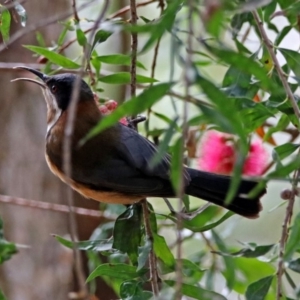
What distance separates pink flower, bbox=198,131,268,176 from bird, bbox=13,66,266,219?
0.48 ft

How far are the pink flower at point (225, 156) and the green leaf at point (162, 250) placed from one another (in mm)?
431

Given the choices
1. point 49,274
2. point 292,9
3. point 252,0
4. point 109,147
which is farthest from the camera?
point 49,274

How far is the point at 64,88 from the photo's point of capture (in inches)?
81.0

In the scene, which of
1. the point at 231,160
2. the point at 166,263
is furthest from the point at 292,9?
the point at 231,160

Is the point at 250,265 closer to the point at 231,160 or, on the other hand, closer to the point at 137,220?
the point at 231,160

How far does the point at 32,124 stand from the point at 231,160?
165 centimetres

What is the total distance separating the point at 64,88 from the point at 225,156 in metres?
0.55

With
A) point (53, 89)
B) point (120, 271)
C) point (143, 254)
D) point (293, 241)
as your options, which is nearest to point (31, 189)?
point (53, 89)

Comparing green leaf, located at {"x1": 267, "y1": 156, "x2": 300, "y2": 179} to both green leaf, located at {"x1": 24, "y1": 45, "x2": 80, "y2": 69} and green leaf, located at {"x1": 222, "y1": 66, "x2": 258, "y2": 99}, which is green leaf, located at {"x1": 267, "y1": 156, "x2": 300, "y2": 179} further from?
green leaf, located at {"x1": 24, "y1": 45, "x2": 80, "y2": 69}

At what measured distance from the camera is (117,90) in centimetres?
366

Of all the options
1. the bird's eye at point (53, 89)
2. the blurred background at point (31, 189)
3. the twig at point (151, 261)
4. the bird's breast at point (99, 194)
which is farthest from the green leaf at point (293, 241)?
the blurred background at point (31, 189)

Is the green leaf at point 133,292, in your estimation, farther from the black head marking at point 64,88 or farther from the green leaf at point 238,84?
the black head marking at point 64,88

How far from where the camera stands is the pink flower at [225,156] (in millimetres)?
1914

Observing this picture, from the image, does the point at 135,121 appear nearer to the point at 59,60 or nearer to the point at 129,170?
the point at 129,170
